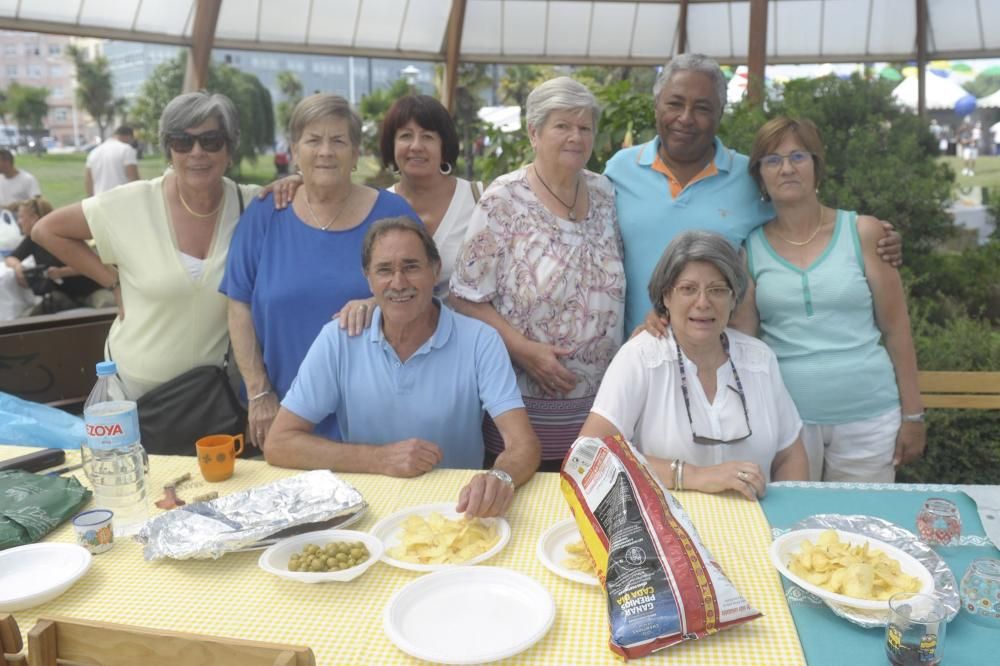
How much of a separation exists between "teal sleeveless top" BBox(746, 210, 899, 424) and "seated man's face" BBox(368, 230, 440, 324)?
1.22 m

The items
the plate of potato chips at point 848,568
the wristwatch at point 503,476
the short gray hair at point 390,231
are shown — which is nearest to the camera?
the plate of potato chips at point 848,568

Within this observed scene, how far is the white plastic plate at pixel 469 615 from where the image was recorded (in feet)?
4.86

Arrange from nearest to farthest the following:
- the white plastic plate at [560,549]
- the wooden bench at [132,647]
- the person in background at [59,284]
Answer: the wooden bench at [132,647] < the white plastic plate at [560,549] < the person in background at [59,284]

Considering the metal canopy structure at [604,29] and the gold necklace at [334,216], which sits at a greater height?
the metal canopy structure at [604,29]

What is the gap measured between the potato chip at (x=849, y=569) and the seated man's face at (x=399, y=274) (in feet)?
4.43

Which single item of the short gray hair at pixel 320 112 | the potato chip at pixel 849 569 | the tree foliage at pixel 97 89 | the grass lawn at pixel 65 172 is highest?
the tree foliage at pixel 97 89

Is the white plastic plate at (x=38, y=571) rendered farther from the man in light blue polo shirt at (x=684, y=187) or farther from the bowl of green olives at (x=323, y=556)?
the man in light blue polo shirt at (x=684, y=187)

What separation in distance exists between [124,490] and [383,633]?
3.39 ft

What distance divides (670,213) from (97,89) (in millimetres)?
31332

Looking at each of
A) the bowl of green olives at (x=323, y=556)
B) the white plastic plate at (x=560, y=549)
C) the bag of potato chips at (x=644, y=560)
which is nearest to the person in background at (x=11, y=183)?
the bowl of green olives at (x=323, y=556)

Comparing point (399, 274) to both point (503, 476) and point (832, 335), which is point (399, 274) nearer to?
point (503, 476)

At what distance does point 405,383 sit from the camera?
100 inches

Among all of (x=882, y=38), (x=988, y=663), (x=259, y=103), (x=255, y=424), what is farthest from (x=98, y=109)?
(x=988, y=663)

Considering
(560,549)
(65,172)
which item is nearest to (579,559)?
(560,549)
